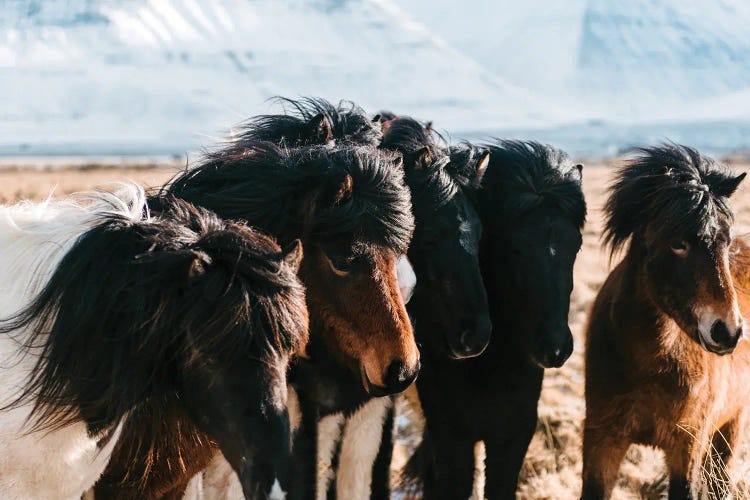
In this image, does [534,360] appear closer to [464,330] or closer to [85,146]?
[464,330]

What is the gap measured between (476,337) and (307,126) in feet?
4.35

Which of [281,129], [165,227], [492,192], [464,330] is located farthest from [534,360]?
[165,227]

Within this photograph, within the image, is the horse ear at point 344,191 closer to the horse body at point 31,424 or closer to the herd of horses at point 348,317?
the herd of horses at point 348,317

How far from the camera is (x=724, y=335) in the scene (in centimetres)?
401

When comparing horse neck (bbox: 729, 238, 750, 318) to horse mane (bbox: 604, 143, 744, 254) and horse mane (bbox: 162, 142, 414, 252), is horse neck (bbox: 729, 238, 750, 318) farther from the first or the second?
horse mane (bbox: 162, 142, 414, 252)

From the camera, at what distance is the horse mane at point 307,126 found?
14.1 ft

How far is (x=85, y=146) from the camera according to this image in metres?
183

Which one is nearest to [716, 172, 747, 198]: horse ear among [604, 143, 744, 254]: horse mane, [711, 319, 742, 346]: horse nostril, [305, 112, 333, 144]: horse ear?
[604, 143, 744, 254]: horse mane

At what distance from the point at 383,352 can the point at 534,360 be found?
1014 millimetres

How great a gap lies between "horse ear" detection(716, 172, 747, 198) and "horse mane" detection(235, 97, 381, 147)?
1689mm

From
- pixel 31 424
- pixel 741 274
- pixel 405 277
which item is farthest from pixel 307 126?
pixel 741 274

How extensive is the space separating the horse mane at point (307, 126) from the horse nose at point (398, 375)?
1.33 metres

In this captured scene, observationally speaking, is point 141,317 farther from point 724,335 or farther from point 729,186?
point 729,186

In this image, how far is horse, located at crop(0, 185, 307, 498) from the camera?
263 cm
